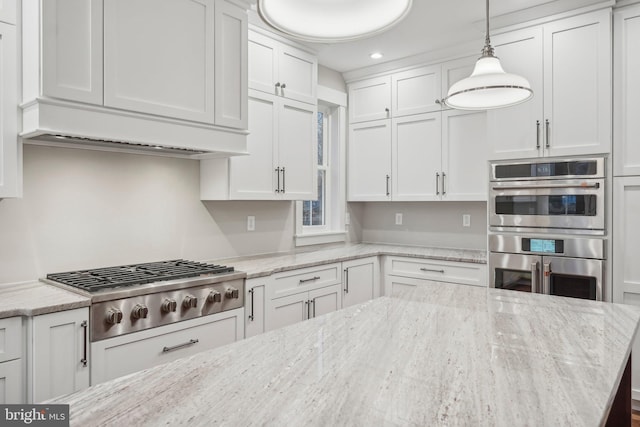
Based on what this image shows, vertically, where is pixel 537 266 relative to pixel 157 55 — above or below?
below

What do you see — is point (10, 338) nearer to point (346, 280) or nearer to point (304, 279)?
point (304, 279)

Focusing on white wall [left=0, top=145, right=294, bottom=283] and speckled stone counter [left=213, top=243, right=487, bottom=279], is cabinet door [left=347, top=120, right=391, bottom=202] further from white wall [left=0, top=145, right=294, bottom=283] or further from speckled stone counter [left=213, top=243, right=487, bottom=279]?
white wall [left=0, top=145, right=294, bottom=283]

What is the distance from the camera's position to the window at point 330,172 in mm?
4254

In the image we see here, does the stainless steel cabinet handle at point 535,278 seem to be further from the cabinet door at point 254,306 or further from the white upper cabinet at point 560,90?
the cabinet door at point 254,306

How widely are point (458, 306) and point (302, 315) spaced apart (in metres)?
1.51

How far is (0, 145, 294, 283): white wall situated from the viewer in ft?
7.18

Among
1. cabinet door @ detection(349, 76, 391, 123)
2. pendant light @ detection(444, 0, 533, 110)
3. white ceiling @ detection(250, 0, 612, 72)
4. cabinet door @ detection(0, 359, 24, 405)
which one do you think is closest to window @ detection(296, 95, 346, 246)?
cabinet door @ detection(349, 76, 391, 123)

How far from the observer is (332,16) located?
45.7 inches

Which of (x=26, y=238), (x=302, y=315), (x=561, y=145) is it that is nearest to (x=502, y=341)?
(x=302, y=315)

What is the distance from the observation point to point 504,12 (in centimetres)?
297

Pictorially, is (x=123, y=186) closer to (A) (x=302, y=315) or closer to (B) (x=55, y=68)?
(B) (x=55, y=68)

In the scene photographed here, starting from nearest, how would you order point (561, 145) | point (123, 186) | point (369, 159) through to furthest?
1. point (123, 186)
2. point (561, 145)
3. point (369, 159)

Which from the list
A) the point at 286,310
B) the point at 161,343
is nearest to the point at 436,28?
the point at 286,310

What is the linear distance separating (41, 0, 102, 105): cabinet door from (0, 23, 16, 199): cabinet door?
0.64 ft
